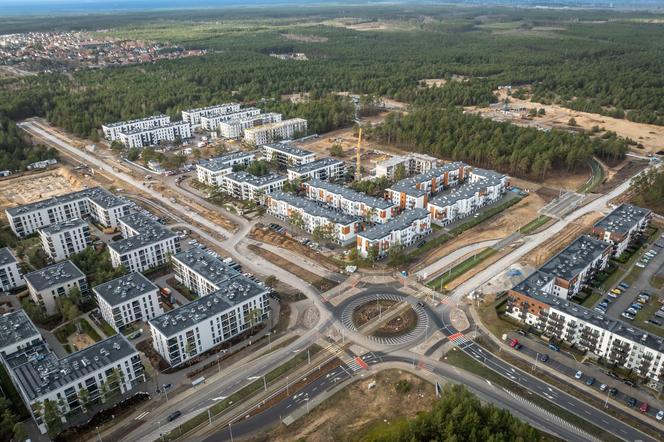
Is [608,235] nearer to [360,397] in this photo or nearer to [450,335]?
[450,335]

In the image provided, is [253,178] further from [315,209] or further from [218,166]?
[315,209]

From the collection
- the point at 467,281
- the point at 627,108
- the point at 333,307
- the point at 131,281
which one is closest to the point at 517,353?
A: the point at 467,281

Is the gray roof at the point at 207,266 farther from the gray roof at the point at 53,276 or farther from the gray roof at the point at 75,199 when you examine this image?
the gray roof at the point at 75,199

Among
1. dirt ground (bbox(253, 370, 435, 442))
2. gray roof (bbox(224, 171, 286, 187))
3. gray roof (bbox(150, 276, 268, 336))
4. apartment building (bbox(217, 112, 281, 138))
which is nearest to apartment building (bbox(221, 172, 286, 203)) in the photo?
gray roof (bbox(224, 171, 286, 187))

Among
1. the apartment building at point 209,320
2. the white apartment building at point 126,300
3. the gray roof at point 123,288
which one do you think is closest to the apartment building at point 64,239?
the gray roof at point 123,288

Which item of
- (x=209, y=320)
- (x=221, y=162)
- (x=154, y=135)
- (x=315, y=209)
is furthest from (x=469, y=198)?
(x=154, y=135)
